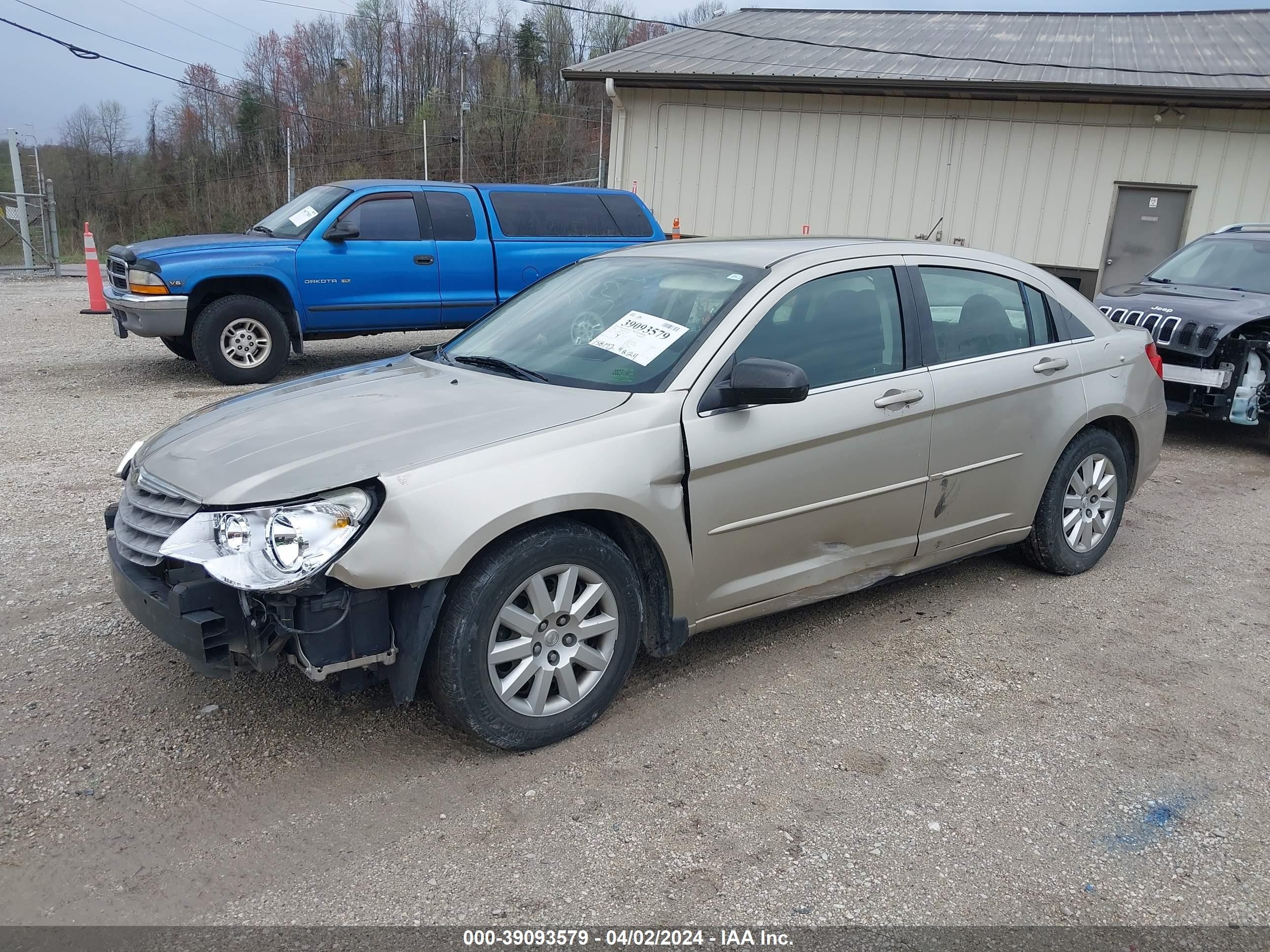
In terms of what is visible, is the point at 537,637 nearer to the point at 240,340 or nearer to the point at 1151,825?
the point at 1151,825

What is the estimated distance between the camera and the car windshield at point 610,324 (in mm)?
3576

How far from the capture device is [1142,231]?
14734 millimetres

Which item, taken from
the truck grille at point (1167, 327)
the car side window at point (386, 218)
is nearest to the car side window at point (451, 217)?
the car side window at point (386, 218)

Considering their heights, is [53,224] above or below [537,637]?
above

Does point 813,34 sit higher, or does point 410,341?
point 813,34

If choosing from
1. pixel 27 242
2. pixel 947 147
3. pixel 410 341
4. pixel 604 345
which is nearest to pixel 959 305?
pixel 604 345

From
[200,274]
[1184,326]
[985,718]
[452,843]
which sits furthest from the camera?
[200,274]

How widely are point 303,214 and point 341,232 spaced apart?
1.88ft

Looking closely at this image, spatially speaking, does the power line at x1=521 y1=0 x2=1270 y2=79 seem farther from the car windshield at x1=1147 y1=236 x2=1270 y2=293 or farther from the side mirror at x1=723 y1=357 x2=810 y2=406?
the side mirror at x1=723 y1=357 x2=810 y2=406

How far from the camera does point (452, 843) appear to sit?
275cm

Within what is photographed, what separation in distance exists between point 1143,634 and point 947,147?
12.7 m

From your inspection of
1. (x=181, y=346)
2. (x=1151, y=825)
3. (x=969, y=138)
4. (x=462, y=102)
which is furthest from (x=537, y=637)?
(x=462, y=102)

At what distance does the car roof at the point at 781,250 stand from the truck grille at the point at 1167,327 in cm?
372

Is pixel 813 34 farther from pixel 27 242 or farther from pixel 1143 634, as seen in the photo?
pixel 1143 634
